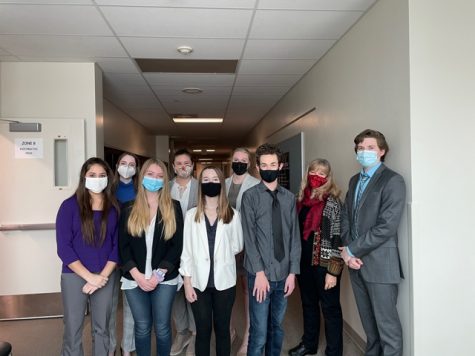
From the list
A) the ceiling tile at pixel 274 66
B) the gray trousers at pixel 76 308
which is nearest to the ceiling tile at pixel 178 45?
the ceiling tile at pixel 274 66

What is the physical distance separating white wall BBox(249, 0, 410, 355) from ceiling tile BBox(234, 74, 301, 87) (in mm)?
217

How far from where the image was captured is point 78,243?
7.52 feet

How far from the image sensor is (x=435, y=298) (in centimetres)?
220

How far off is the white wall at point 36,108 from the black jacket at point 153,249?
185 cm

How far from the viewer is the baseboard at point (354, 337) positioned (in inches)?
112

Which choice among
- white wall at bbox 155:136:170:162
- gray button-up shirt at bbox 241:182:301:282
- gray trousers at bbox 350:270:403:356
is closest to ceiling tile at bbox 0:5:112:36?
gray button-up shirt at bbox 241:182:301:282

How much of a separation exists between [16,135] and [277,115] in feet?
12.6

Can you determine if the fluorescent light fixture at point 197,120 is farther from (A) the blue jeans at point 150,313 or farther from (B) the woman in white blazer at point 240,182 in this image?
(A) the blue jeans at point 150,313

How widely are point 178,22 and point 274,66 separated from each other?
1472mm

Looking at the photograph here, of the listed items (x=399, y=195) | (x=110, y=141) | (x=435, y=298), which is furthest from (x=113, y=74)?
(x=435, y=298)


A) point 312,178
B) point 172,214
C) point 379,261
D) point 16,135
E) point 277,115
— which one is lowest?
point 379,261

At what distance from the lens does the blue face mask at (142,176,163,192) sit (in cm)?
238

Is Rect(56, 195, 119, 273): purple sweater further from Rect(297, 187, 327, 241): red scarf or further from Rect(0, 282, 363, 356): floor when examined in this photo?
Rect(297, 187, 327, 241): red scarf

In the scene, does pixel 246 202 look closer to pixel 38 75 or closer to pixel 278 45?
pixel 278 45
